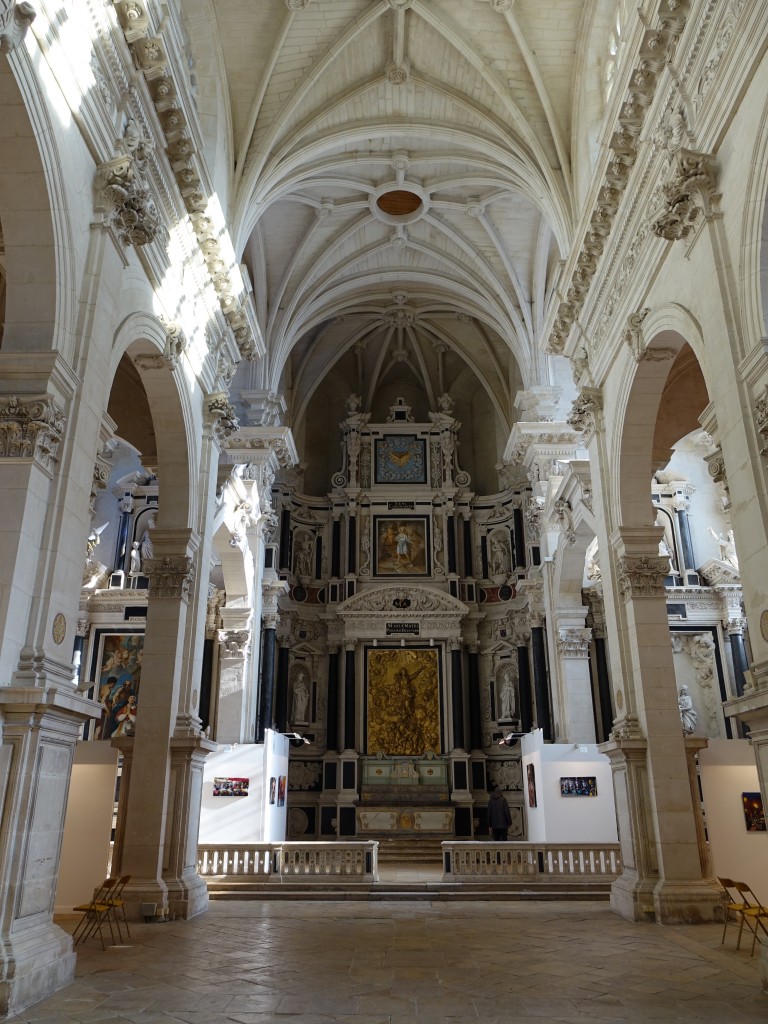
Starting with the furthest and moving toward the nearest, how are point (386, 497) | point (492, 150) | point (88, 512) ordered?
point (386, 497), point (492, 150), point (88, 512)

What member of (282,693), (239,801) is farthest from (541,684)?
(239,801)

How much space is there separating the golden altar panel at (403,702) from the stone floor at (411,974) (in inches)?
569

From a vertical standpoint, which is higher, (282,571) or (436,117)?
(436,117)

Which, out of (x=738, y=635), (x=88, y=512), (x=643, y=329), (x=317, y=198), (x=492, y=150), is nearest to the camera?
(x=88, y=512)

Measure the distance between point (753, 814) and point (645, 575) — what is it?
150 inches

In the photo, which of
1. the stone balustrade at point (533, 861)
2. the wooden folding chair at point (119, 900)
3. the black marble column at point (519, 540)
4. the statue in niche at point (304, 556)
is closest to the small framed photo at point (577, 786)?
the stone balustrade at point (533, 861)

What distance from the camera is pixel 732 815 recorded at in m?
12.3

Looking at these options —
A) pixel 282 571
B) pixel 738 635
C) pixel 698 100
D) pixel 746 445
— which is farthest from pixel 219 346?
pixel 738 635

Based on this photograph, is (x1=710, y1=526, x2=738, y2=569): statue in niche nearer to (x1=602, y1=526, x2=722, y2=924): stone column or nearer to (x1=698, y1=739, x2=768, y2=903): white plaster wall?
(x1=698, y1=739, x2=768, y2=903): white plaster wall

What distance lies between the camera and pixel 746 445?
26.7ft

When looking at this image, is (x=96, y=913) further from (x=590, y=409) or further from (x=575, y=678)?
(x=575, y=678)

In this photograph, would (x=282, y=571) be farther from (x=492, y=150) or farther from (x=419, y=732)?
(x=492, y=150)

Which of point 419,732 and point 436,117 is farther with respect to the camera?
point 419,732

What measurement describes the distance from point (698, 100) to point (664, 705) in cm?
795
